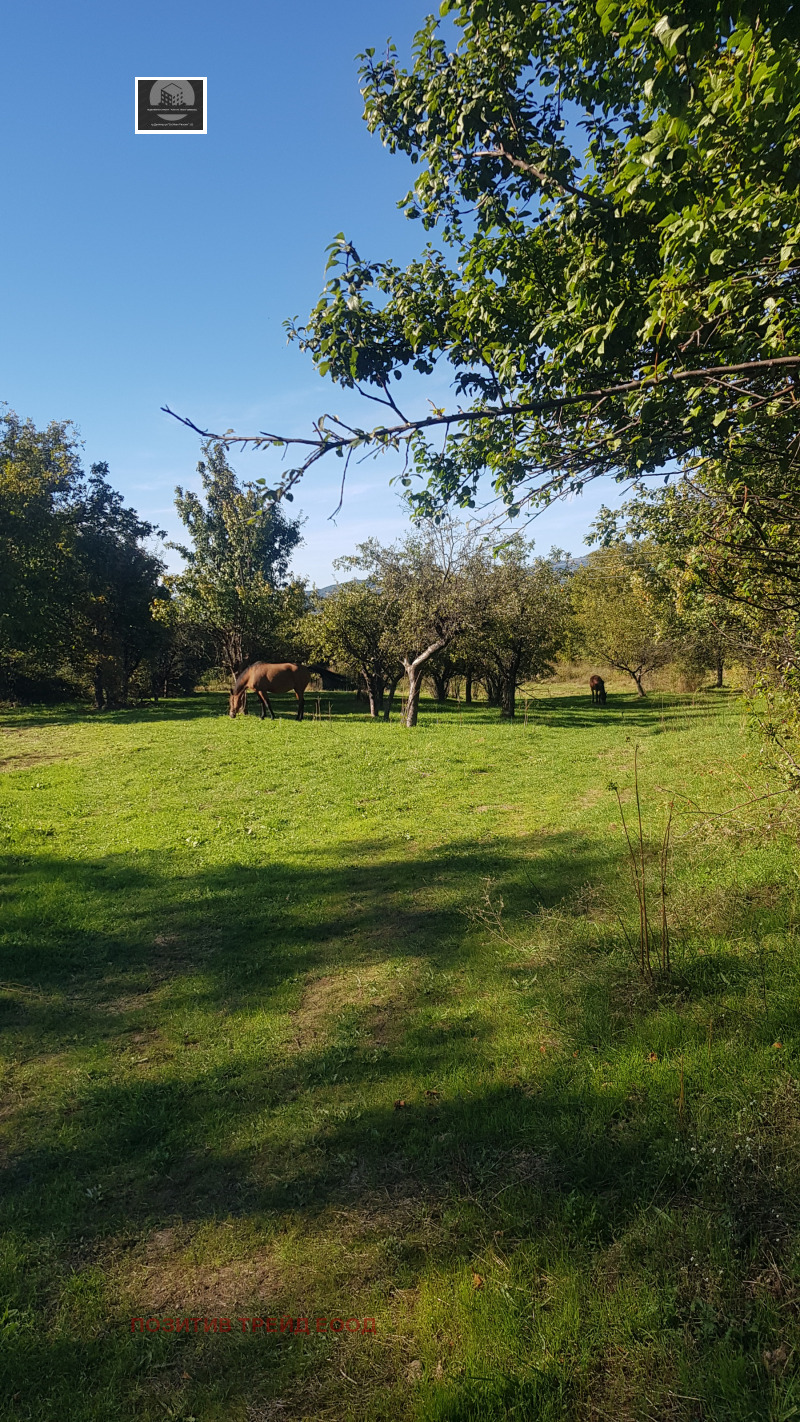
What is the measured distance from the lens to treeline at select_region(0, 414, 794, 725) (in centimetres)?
2609

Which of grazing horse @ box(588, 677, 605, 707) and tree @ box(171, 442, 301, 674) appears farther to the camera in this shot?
grazing horse @ box(588, 677, 605, 707)

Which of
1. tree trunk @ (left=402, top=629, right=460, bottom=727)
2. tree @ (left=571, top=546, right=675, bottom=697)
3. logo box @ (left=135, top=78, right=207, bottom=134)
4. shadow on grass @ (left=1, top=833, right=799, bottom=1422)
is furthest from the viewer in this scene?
tree @ (left=571, top=546, right=675, bottom=697)

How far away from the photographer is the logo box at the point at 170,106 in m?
5.08

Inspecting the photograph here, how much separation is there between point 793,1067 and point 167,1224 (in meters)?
4.02

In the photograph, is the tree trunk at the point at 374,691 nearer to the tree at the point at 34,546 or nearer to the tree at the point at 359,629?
the tree at the point at 359,629

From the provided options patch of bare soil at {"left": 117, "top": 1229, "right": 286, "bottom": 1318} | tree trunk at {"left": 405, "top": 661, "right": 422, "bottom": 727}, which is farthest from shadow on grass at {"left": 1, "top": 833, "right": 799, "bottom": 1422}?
tree trunk at {"left": 405, "top": 661, "right": 422, "bottom": 727}

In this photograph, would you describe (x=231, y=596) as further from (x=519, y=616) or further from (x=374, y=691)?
(x=519, y=616)

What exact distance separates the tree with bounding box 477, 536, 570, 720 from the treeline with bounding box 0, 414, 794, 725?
0.30 ft

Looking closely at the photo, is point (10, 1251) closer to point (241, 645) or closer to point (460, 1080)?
point (460, 1080)

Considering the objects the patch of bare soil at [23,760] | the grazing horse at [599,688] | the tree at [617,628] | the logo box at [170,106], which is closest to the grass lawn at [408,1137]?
the logo box at [170,106]

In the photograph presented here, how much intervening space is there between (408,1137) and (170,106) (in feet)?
27.3

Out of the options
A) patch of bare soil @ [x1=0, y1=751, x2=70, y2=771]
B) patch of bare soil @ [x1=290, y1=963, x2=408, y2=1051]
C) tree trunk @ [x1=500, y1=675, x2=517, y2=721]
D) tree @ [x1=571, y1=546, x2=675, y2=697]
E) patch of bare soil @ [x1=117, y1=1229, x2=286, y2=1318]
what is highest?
tree @ [x1=571, y1=546, x2=675, y2=697]

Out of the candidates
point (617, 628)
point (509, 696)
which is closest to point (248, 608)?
point (509, 696)

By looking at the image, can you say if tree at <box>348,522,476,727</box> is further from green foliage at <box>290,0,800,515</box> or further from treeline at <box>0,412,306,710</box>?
green foliage at <box>290,0,800,515</box>
